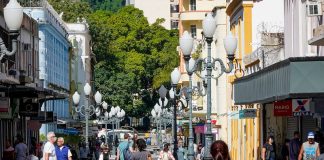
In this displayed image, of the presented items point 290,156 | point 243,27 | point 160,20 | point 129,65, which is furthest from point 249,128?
point 160,20

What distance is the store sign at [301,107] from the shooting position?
33.1 meters

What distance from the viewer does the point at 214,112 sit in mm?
71438

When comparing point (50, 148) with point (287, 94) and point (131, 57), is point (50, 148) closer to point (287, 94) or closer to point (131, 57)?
point (287, 94)

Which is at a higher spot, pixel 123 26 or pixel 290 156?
pixel 123 26

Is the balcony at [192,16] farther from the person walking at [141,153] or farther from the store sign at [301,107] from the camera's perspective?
the person walking at [141,153]

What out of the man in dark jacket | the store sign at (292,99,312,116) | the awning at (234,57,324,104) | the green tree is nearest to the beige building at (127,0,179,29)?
the green tree

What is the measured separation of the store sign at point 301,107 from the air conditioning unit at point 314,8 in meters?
2.88

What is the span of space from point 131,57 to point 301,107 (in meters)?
84.0

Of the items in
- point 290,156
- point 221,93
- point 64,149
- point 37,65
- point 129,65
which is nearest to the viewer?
point 64,149

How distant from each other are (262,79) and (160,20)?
89798mm

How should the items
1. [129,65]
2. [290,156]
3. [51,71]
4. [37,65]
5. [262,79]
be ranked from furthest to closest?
[129,65]
[51,71]
[37,65]
[262,79]
[290,156]

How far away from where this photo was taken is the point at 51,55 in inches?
2749

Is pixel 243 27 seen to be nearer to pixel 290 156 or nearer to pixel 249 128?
pixel 249 128

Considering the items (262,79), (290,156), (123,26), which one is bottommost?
(290,156)
